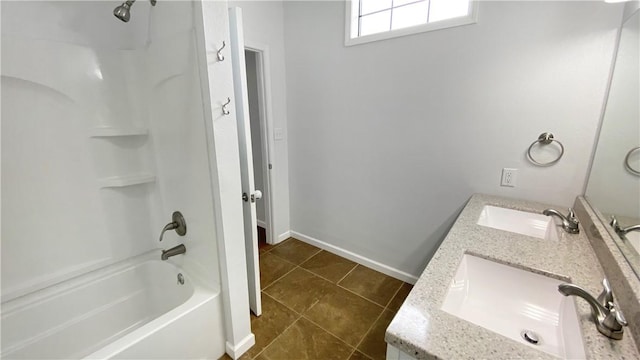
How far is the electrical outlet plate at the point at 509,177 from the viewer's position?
1.67 metres

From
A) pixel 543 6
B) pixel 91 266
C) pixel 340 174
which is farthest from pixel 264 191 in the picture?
pixel 543 6

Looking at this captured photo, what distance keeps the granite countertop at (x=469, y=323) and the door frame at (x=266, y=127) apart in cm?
189

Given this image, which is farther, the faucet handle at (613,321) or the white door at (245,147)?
the white door at (245,147)

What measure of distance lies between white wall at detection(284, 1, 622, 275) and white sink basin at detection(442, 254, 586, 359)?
2.88ft

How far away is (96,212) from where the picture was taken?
1.77 meters

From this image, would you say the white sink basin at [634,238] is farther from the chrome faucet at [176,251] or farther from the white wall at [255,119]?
the white wall at [255,119]

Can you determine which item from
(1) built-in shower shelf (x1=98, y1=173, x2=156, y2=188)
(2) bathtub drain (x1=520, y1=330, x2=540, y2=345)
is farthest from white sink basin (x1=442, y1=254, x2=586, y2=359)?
(1) built-in shower shelf (x1=98, y1=173, x2=156, y2=188)

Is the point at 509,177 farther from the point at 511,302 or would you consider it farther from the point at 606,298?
the point at 606,298

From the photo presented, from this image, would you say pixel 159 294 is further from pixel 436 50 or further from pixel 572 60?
pixel 572 60

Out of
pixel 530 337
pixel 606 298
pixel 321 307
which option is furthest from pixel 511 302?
pixel 321 307

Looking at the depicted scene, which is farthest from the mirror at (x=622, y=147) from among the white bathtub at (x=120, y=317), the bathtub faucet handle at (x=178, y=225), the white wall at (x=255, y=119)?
the white wall at (x=255, y=119)

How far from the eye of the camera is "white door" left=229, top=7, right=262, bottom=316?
1432mm

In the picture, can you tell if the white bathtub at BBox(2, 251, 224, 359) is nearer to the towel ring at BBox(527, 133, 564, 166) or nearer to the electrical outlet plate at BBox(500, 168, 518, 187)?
the electrical outlet plate at BBox(500, 168, 518, 187)

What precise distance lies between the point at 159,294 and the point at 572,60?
2.96 meters
